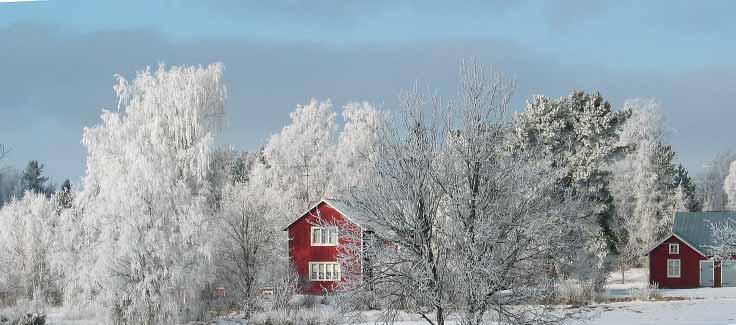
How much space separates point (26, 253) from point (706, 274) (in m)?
16.4

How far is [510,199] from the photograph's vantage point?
6727mm

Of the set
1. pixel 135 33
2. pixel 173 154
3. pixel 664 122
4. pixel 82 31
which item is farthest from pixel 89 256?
pixel 664 122

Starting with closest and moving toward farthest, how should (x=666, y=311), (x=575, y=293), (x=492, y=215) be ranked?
(x=492, y=215), (x=666, y=311), (x=575, y=293)

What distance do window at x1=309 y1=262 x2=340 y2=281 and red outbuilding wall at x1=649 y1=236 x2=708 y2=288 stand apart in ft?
27.7

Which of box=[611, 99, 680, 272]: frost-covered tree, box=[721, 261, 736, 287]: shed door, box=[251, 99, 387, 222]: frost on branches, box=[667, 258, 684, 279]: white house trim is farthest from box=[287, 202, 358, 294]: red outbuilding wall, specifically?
box=[721, 261, 736, 287]: shed door

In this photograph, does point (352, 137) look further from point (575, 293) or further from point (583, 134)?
point (575, 293)

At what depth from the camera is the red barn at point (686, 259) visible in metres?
22.1

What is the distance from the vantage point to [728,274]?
21828 millimetres

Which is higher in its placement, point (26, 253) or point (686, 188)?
point (686, 188)

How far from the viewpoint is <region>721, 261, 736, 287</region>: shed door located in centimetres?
2173

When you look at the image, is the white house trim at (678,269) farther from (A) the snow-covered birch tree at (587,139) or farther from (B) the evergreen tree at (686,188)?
(B) the evergreen tree at (686,188)

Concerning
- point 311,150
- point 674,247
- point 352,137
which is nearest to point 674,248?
point 674,247

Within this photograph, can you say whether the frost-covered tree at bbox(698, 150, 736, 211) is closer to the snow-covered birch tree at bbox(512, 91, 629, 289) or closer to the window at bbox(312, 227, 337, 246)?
the snow-covered birch tree at bbox(512, 91, 629, 289)

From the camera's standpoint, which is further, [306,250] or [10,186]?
[10,186]
